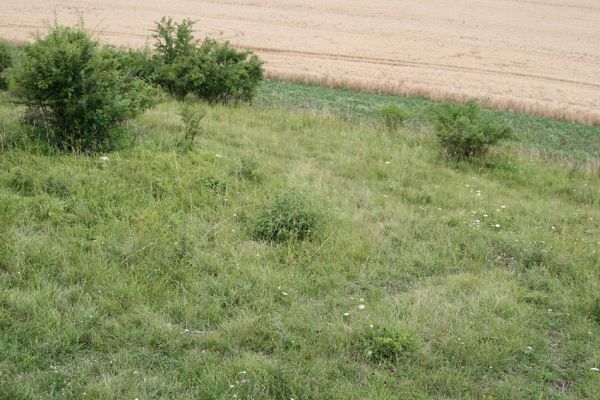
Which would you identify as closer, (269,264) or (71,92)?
(269,264)

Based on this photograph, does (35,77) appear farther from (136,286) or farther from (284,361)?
(284,361)

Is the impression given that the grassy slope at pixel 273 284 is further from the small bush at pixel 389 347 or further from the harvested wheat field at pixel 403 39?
the harvested wheat field at pixel 403 39

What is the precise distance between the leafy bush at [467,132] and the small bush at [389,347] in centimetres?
702

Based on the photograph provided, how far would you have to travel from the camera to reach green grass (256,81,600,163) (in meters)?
14.8

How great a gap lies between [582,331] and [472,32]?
37.1 m

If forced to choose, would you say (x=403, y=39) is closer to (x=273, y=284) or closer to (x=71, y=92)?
(x=71, y=92)

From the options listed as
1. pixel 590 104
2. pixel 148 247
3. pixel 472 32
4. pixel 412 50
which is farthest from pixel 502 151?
pixel 472 32

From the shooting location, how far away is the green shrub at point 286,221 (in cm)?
678

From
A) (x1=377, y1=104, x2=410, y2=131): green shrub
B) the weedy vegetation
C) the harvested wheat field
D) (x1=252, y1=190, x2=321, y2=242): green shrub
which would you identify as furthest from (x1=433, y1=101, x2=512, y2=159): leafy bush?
the harvested wheat field

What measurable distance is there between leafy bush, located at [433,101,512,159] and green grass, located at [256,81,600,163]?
1249 mm

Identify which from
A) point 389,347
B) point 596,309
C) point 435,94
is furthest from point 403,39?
point 389,347

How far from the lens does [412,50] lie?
107 ft

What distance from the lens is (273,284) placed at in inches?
227

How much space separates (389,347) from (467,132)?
7269 millimetres
